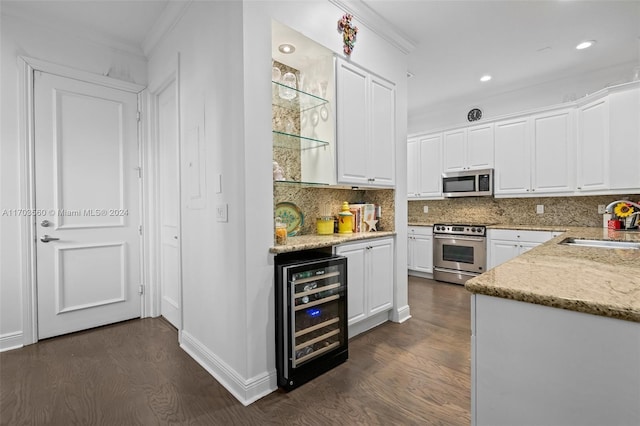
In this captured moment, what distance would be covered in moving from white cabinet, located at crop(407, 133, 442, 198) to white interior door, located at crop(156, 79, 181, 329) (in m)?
3.78

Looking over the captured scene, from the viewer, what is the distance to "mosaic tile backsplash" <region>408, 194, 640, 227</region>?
402 centimetres

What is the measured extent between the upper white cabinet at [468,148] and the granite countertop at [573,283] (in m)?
3.34

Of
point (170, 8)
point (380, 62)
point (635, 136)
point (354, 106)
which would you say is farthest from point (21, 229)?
point (635, 136)

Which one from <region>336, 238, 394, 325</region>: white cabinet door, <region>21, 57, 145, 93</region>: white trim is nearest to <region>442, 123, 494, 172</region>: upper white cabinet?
<region>336, 238, 394, 325</region>: white cabinet door

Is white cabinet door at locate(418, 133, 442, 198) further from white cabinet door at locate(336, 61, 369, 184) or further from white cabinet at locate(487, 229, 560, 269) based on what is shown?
white cabinet door at locate(336, 61, 369, 184)

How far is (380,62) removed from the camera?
291 cm

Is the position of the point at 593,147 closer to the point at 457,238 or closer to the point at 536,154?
the point at 536,154

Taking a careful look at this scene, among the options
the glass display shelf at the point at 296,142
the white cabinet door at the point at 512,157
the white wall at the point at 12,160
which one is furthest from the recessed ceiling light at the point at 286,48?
the white cabinet door at the point at 512,157

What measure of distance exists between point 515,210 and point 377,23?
3461 millimetres

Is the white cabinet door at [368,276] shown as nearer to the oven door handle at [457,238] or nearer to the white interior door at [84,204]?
the oven door handle at [457,238]

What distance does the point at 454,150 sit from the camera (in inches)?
191

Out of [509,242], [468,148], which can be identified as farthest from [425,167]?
[509,242]

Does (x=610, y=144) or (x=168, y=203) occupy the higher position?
(x=610, y=144)

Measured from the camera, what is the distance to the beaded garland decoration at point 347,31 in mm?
2527
